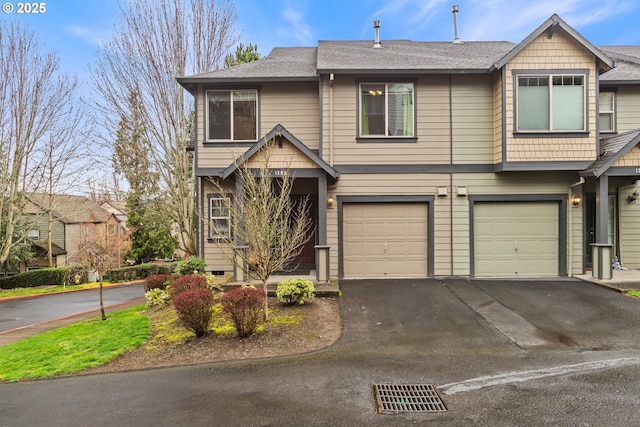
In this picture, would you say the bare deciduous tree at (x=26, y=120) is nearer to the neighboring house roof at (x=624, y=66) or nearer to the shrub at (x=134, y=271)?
the shrub at (x=134, y=271)

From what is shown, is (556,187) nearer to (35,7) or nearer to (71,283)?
(35,7)

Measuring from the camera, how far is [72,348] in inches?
259

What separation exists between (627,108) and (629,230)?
3840mm

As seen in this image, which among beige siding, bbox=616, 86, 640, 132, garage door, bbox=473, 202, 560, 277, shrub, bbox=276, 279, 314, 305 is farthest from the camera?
beige siding, bbox=616, 86, 640, 132

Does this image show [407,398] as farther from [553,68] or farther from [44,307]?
[44,307]

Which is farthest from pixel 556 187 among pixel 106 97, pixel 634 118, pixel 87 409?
pixel 106 97

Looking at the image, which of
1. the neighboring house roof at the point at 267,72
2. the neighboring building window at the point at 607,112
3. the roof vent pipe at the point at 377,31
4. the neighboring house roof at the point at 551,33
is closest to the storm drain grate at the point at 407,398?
the neighboring house roof at the point at 267,72

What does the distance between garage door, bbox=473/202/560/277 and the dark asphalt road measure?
12.1 metres

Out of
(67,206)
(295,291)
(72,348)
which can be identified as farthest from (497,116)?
(67,206)

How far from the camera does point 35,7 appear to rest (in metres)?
13.3

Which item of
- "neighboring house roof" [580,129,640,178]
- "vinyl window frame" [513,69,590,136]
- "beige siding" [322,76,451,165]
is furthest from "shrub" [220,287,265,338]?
"neighboring house roof" [580,129,640,178]

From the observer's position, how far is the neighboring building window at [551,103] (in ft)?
33.6

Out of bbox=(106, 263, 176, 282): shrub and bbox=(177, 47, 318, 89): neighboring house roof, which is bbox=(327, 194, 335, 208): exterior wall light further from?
bbox=(106, 263, 176, 282): shrub

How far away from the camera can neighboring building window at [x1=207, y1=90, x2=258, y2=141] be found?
11391 mm
